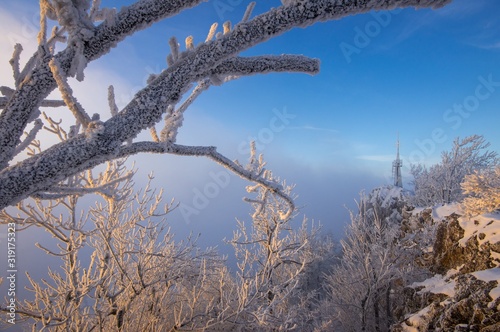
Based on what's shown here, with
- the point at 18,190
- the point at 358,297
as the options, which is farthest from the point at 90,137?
the point at 358,297

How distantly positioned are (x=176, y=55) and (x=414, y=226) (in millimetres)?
13563

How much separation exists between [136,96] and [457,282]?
8790mm

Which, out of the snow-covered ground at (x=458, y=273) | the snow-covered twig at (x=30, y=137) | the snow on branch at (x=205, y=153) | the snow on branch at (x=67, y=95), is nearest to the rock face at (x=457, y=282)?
the snow-covered ground at (x=458, y=273)


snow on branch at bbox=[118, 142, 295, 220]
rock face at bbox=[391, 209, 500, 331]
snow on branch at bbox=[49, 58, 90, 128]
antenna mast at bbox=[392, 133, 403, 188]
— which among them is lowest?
rock face at bbox=[391, 209, 500, 331]

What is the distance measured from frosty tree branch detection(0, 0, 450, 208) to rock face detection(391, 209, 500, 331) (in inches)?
259

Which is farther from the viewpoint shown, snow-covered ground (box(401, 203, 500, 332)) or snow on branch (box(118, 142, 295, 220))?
snow-covered ground (box(401, 203, 500, 332))

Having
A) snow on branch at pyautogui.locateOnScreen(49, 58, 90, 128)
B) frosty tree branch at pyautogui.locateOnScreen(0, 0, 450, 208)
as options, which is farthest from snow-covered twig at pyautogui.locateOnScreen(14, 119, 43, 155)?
snow on branch at pyautogui.locateOnScreen(49, 58, 90, 128)

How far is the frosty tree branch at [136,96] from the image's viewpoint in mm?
904

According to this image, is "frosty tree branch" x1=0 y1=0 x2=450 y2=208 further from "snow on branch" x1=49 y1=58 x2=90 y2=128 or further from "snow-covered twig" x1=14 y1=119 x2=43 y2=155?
"snow-covered twig" x1=14 y1=119 x2=43 y2=155

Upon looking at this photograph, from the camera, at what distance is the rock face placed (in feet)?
16.5

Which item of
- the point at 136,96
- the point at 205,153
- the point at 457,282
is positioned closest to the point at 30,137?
the point at 136,96

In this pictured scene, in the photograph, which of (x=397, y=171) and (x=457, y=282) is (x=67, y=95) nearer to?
(x=457, y=282)

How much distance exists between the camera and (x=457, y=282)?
650cm

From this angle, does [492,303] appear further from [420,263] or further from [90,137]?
[90,137]
